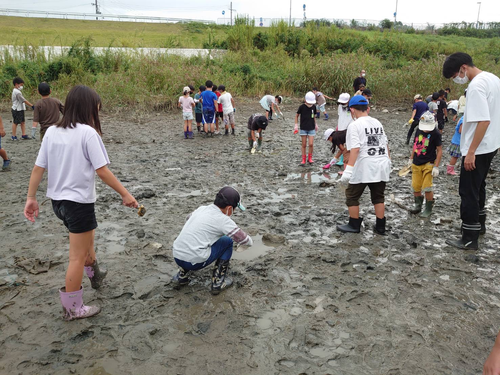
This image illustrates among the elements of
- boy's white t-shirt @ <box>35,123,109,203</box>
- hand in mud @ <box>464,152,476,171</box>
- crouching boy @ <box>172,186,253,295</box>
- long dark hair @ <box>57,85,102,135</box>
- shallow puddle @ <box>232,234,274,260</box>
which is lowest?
shallow puddle @ <box>232,234,274,260</box>

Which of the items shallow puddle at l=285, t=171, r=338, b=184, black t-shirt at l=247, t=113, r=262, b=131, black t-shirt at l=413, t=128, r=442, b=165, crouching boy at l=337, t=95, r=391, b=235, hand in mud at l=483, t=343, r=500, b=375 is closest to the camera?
hand in mud at l=483, t=343, r=500, b=375

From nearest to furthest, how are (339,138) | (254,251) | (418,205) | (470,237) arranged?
(470,237)
(254,251)
(418,205)
(339,138)

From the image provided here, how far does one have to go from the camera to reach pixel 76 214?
10.8 feet

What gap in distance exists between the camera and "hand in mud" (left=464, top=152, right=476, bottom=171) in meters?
4.50

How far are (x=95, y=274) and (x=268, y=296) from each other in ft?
5.74

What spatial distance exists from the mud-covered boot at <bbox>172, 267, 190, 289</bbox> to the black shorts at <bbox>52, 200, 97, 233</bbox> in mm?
1108

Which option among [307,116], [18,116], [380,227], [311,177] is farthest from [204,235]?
[18,116]

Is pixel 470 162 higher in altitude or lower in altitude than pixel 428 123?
lower

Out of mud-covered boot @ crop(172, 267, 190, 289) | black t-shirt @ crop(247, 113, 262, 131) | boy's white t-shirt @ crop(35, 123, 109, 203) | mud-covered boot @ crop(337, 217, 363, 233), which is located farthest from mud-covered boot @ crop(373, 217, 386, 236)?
black t-shirt @ crop(247, 113, 262, 131)

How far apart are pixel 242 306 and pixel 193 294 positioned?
1.79 ft

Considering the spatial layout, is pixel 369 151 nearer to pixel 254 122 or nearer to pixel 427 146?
pixel 427 146

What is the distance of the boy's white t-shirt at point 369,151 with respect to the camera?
17.1 ft

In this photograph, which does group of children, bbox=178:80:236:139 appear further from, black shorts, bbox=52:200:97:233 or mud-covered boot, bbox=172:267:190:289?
black shorts, bbox=52:200:97:233

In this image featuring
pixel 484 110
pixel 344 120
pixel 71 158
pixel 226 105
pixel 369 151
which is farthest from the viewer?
pixel 226 105
